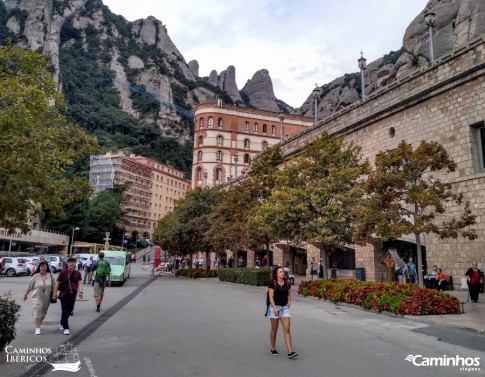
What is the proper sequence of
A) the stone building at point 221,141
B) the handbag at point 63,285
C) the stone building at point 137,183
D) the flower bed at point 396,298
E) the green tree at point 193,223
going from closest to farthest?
the handbag at point 63,285
the flower bed at point 396,298
the green tree at point 193,223
the stone building at point 221,141
the stone building at point 137,183

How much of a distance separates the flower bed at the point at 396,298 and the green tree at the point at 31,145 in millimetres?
9220

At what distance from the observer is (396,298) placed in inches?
477

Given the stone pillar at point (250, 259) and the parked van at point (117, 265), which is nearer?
the parked van at point (117, 265)

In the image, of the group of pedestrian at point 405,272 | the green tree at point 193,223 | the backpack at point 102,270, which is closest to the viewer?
the backpack at point 102,270

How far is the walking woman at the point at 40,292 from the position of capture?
28.6 feet

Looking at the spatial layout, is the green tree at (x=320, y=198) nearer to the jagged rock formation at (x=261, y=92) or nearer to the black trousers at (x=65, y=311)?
the black trousers at (x=65, y=311)

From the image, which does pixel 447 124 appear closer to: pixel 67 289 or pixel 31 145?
pixel 67 289

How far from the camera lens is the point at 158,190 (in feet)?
357

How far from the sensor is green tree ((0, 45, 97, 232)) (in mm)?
8016

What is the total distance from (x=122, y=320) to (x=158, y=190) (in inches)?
3923

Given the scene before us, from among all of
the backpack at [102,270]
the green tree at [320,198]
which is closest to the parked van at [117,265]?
the backpack at [102,270]

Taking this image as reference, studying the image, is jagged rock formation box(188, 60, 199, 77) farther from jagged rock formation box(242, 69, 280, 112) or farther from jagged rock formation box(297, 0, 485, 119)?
jagged rock formation box(297, 0, 485, 119)

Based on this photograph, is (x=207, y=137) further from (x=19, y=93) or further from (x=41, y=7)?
(x=41, y=7)

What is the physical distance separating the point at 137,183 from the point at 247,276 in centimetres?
8036
